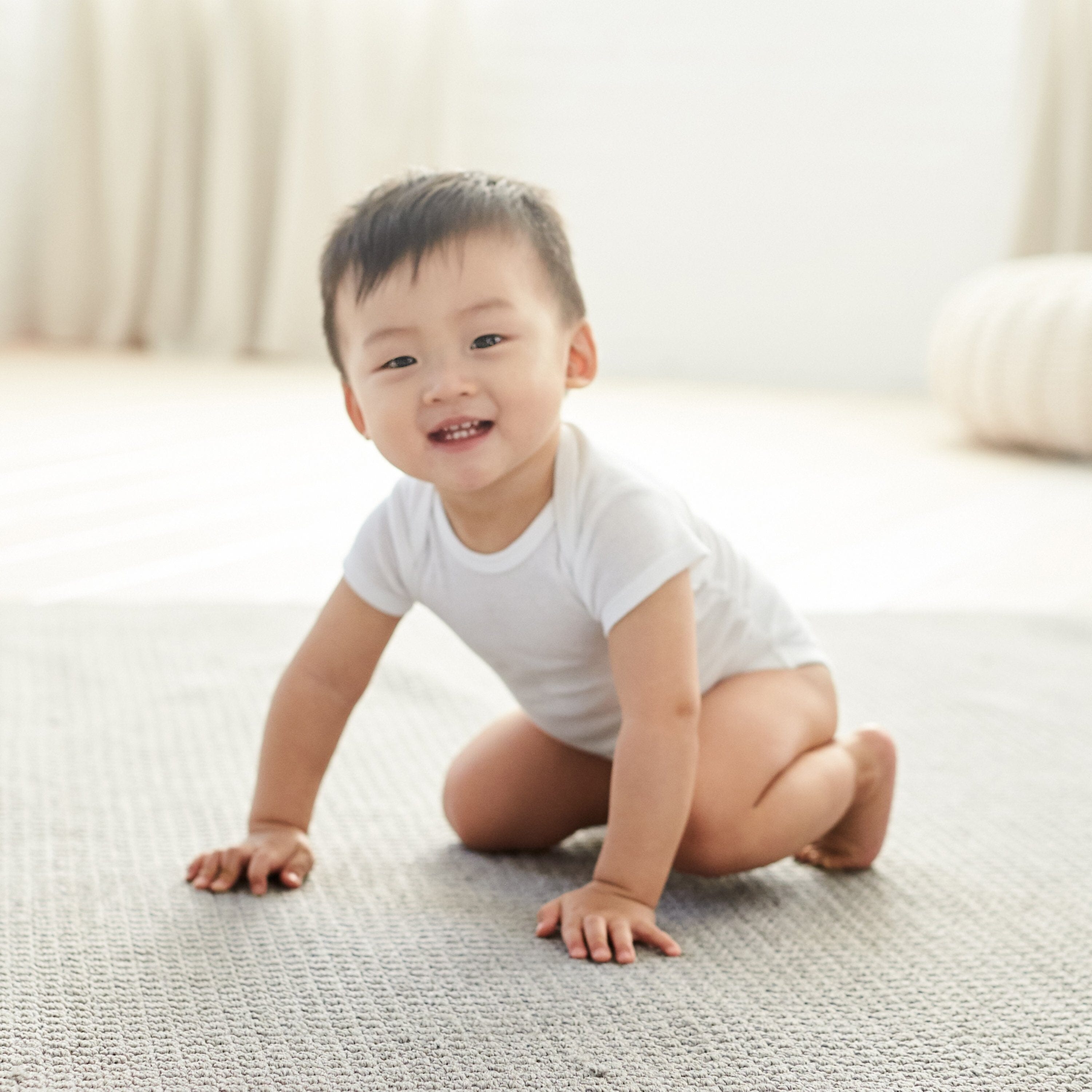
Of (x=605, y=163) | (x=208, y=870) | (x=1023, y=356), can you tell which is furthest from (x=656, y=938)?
(x=605, y=163)

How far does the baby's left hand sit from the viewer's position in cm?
63

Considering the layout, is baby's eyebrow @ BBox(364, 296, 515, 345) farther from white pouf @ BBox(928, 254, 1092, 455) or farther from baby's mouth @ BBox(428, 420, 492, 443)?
white pouf @ BBox(928, 254, 1092, 455)

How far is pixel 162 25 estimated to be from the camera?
3.01m

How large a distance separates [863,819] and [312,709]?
Result: 1.01 feet

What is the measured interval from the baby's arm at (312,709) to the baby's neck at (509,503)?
0.25 feet

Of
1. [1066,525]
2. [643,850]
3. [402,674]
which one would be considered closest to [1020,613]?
[1066,525]

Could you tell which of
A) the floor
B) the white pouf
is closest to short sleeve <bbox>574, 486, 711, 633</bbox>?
the floor

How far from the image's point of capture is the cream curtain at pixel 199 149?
9.77ft

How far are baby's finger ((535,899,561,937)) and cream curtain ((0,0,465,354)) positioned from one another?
2.49m

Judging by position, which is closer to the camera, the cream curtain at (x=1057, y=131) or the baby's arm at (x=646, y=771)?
the baby's arm at (x=646, y=771)

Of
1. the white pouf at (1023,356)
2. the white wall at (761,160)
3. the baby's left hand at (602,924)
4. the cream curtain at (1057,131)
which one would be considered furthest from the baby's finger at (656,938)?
the cream curtain at (1057,131)

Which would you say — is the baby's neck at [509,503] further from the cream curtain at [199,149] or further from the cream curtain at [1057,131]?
the cream curtain at [1057,131]

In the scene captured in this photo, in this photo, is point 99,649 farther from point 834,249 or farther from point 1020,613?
point 834,249

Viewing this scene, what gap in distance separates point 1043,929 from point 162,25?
289 cm
